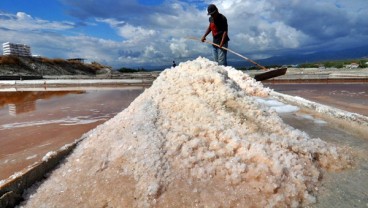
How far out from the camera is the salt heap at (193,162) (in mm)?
1600

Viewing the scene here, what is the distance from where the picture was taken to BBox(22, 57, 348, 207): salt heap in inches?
63.0

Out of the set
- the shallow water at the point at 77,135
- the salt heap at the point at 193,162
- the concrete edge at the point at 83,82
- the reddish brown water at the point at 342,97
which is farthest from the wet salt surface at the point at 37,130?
the concrete edge at the point at 83,82

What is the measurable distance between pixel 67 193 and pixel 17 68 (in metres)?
21.2

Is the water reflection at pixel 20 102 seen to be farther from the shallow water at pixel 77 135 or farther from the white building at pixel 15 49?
the white building at pixel 15 49

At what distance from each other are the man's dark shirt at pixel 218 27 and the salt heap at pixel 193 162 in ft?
10.8

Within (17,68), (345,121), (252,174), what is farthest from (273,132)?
(17,68)

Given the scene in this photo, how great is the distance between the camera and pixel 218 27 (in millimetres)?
5605

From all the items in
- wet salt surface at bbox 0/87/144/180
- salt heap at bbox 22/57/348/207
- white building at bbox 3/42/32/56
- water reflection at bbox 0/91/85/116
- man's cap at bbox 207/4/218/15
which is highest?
white building at bbox 3/42/32/56

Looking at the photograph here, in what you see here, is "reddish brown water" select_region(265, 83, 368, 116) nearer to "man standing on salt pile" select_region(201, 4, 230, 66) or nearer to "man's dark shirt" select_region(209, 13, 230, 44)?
"man standing on salt pile" select_region(201, 4, 230, 66)

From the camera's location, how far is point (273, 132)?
7.29 ft

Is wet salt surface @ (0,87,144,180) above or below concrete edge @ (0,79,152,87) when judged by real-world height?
below

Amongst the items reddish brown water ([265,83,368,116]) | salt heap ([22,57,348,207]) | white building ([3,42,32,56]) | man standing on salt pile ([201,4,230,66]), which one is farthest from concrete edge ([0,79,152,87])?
white building ([3,42,32,56])

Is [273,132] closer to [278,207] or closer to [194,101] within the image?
[194,101]

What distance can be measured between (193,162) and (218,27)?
165 inches
